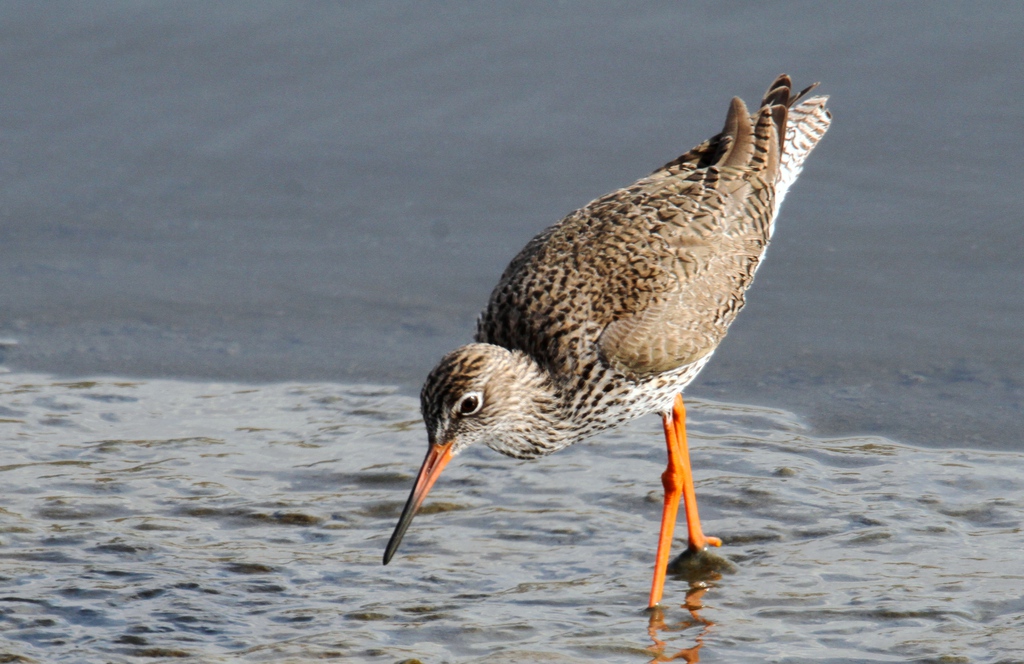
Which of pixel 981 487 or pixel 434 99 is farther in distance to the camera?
pixel 434 99

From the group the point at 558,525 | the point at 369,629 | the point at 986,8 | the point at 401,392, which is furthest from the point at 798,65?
the point at 369,629

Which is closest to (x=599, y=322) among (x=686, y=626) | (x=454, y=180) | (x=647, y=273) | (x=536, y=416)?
(x=647, y=273)

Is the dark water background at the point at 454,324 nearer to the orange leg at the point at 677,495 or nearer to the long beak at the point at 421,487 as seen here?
the orange leg at the point at 677,495

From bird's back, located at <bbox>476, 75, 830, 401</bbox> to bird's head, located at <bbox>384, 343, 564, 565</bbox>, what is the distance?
0.58ft

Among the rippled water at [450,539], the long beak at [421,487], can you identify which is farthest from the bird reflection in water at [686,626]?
the long beak at [421,487]

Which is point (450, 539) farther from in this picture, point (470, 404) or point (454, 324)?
point (454, 324)

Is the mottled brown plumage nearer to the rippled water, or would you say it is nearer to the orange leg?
the orange leg

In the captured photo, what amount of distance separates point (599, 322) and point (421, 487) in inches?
45.5

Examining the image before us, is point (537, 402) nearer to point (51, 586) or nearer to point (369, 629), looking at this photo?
point (369, 629)

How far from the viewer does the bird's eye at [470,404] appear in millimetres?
6125

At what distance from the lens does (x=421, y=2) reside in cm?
1152

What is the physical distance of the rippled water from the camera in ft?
19.6

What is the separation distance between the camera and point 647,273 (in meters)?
6.75

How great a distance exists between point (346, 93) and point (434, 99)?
28.3 inches
